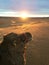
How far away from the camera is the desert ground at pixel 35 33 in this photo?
2940 mm

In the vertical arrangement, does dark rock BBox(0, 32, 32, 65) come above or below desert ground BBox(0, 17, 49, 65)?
above

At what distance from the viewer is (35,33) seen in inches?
150

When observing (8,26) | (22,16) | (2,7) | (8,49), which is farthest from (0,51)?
(2,7)

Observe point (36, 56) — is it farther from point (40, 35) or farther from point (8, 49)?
point (8, 49)

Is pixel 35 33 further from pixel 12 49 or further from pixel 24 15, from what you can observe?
pixel 12 49

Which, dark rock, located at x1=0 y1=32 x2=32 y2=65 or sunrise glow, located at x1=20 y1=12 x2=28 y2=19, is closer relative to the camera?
dark rock, located at x1=0 y1=32 x2=32 y2=65

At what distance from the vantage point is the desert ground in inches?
116

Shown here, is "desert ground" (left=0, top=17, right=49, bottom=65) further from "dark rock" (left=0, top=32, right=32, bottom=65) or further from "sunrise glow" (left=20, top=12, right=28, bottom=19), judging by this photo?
"dark rock" (left=0, top=32, right=32, bottom=65)

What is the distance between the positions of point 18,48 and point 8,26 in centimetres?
257

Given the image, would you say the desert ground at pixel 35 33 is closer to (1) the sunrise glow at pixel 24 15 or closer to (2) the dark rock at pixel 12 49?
(1) the sunrise glow at pixel 24 15

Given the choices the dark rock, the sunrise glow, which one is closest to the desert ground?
the sunrise glow

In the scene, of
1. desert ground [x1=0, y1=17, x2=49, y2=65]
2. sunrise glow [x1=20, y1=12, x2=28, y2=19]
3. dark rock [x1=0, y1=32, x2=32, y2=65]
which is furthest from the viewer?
sunrise glow [x1=20, y1=12, x2=28, y2=19]

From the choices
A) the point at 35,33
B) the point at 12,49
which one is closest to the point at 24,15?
the point at 35,33

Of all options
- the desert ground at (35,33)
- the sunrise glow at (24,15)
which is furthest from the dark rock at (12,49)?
the sunrise glow at (24,15)
